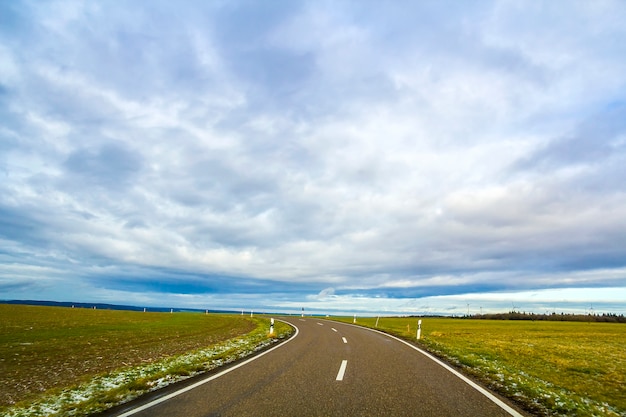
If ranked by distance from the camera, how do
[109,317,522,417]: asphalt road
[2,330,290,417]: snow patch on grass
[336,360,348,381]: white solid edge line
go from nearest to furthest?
1. [109,317,522,417]: asphalt road
2. [2,330,290,417]: snow patch on grass
3. [336,360,348,381]: white solid edge line

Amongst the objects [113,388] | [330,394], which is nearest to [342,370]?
[330,394]

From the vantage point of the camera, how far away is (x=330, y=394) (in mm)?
8078

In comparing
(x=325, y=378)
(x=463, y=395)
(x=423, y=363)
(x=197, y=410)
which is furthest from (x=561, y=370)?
(x=197, y=410)

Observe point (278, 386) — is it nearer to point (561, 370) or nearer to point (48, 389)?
point (48, 389)

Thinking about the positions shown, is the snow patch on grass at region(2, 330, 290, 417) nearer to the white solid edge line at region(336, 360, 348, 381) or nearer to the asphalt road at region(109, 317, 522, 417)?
the asphalt road at region(109, 317, 522, 417)

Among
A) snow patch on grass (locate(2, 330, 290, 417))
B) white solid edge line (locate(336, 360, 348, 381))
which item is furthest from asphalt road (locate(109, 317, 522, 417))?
snow patch on grass (locate(2, 330, 290, 417))

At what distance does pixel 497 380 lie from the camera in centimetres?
1041

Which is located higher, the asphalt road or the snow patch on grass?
the asphalt road

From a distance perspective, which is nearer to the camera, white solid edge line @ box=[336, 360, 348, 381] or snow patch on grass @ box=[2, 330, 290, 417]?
snow patch on grass @ box=[2, 330, 290, 417]

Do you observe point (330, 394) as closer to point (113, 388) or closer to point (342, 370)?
point (342, 370)

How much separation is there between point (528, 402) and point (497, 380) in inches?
97.5

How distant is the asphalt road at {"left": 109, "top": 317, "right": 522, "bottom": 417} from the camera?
6.90 metres

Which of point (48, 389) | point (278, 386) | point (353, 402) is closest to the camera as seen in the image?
point (353, 402)

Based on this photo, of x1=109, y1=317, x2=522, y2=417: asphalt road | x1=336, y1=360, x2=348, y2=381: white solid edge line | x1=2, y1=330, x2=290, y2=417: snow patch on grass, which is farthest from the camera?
x1=336, y1=360, x2=348, y2=381: white solid edge line
